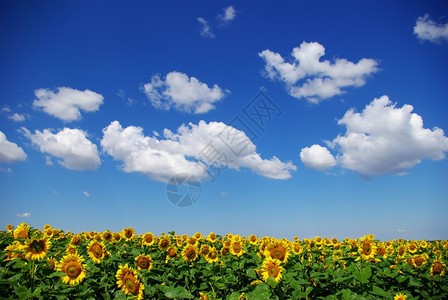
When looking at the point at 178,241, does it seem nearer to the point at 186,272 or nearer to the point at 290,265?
the point at 186,272

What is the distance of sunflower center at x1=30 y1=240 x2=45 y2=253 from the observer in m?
4.64

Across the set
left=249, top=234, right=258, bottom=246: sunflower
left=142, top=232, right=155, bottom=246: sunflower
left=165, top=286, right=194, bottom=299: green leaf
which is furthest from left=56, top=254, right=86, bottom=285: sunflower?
left=249, top=234, right=258, bottom=246: sunflower

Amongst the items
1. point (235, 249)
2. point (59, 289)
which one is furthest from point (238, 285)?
point (59, 289)

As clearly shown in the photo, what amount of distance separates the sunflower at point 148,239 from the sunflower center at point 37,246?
4.87 m

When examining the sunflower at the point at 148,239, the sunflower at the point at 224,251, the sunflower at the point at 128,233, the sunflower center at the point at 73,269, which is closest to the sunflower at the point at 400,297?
the sunflower at the point at 224,251

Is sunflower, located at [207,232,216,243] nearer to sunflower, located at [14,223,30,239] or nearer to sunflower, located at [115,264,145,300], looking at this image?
sunflower, located at [115,264,145,300]

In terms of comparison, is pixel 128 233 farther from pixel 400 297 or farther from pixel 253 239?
pixel 400 297

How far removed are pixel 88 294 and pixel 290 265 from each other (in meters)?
3.74

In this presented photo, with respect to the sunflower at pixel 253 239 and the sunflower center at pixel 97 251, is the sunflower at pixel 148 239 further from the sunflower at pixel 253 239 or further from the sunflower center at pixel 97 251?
the sunflower at pixel 253 239

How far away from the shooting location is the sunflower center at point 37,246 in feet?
15.2

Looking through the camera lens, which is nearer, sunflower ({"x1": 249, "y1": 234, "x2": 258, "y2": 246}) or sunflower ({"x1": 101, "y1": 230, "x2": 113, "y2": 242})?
sunflower ({"x1": 101, "y1": 230, "x2": 113, "y2": 242})

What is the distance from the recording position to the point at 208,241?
37.4 feet

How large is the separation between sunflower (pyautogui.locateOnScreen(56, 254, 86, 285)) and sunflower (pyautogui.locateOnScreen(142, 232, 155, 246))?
174 inches

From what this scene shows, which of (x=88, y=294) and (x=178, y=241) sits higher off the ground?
(x=178, y=241)
